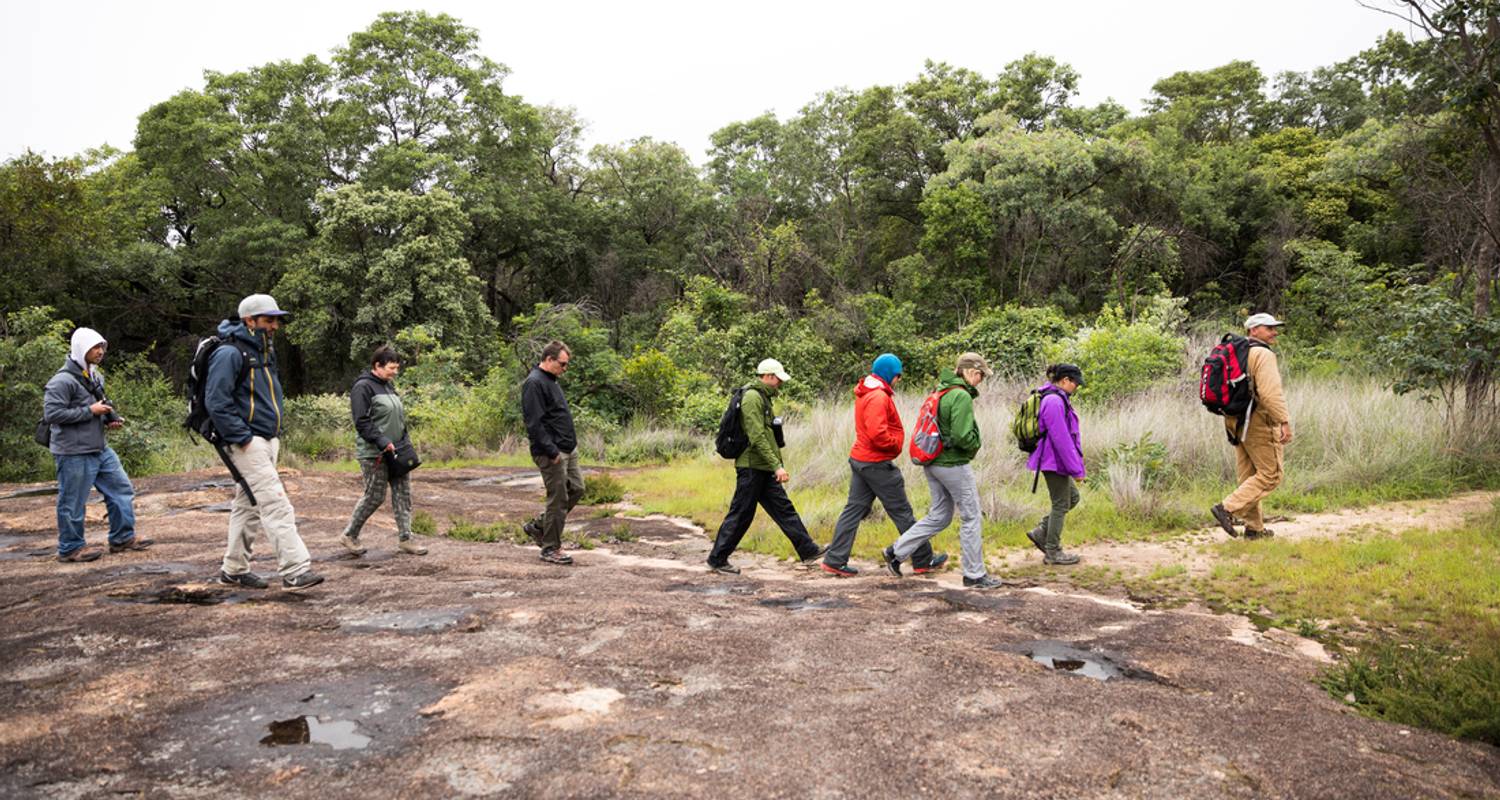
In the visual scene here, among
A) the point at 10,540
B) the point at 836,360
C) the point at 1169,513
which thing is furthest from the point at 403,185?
the point at 1169,513

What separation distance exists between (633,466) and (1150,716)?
499 inches

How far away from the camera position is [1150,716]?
3.43 metres

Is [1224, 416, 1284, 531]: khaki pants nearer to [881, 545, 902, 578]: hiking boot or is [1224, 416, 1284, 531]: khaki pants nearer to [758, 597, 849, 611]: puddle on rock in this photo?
[881, 545, 902, 578]: hiking boot

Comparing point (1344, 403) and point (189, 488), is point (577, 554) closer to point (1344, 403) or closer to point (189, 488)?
point (189, 488)

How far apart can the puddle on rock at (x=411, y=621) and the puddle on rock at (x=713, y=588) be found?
167 centimetres

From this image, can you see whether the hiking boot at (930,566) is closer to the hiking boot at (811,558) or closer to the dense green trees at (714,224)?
the hiking boot at (811,558)

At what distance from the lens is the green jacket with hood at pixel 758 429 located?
21.8 feet

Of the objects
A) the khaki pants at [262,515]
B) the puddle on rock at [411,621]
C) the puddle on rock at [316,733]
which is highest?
the khaki pants at [262,515]

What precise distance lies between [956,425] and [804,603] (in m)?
1.68

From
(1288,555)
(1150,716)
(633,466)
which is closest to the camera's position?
(1150,716)

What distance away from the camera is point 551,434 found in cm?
683

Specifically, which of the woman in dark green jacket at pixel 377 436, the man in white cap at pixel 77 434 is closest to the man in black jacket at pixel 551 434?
the woman in dark green jacket at pixel 377 436

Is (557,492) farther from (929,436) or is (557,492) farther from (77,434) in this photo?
(77,434)

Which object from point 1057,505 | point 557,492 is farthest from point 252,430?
point 1057,505
